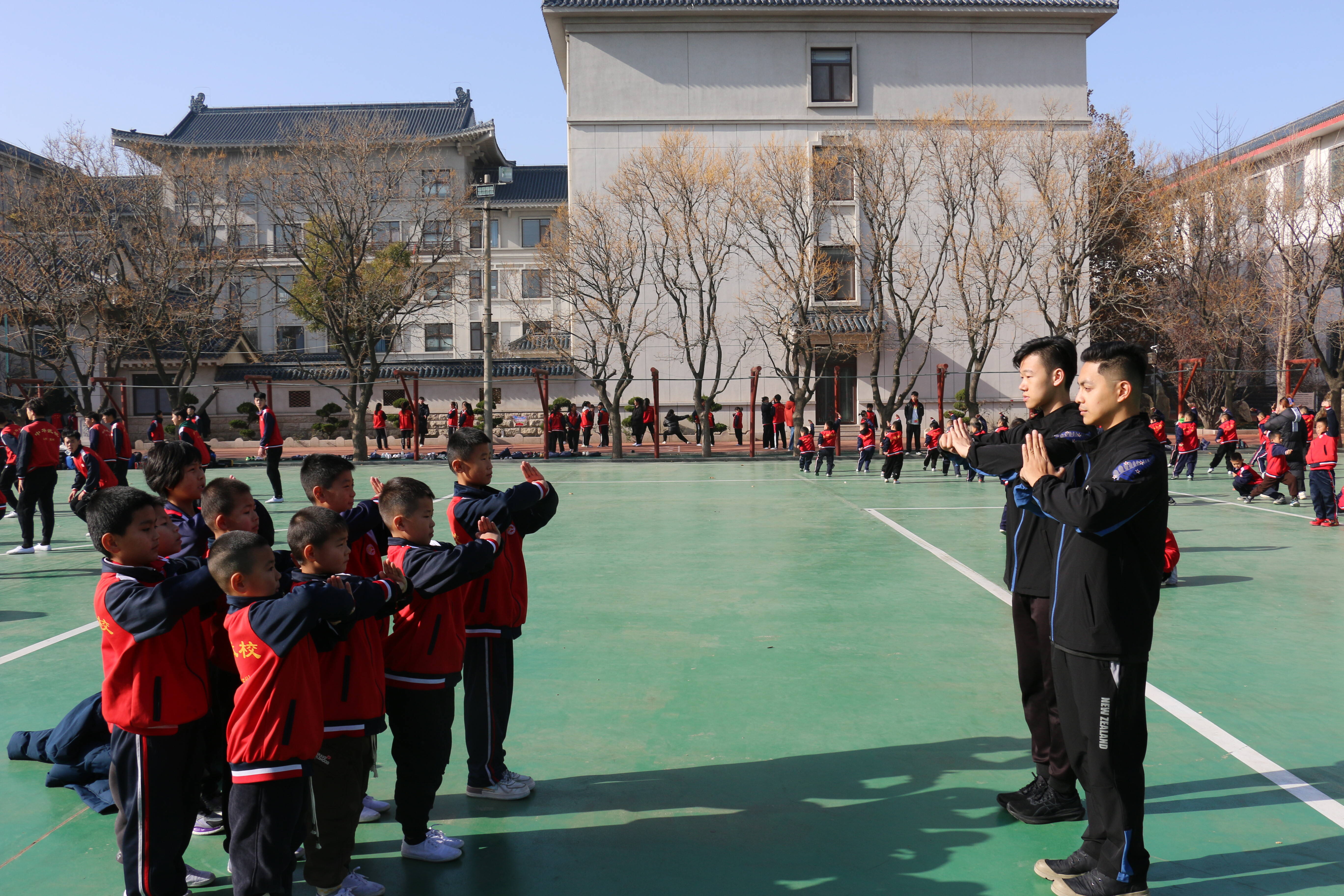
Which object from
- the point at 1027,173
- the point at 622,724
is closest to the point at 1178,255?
the point at 1027,173

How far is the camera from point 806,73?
31422 mm

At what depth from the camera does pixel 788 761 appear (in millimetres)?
4246

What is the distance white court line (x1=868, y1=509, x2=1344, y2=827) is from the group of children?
9.44 feet

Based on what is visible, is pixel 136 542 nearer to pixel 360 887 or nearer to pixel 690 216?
pixel 360 887

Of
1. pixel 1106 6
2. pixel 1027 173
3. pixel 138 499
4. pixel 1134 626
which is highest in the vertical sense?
pixel 1106 6

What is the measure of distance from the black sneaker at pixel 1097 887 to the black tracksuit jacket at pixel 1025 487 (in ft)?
3.01

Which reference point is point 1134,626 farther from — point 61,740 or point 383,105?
point 383,105

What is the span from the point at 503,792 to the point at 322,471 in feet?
4.90

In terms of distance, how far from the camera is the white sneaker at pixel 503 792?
3883mm

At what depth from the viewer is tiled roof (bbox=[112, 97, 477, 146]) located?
41656mm

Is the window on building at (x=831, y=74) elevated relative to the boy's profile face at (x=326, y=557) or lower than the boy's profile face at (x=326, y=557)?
elevated

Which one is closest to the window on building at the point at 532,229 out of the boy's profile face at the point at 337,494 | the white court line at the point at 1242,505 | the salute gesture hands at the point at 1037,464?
the white court line at the point at 1242,505

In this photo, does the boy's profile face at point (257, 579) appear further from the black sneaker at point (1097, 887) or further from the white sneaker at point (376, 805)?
the black sneaker at point (1097, 887)

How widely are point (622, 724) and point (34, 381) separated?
27.0m
